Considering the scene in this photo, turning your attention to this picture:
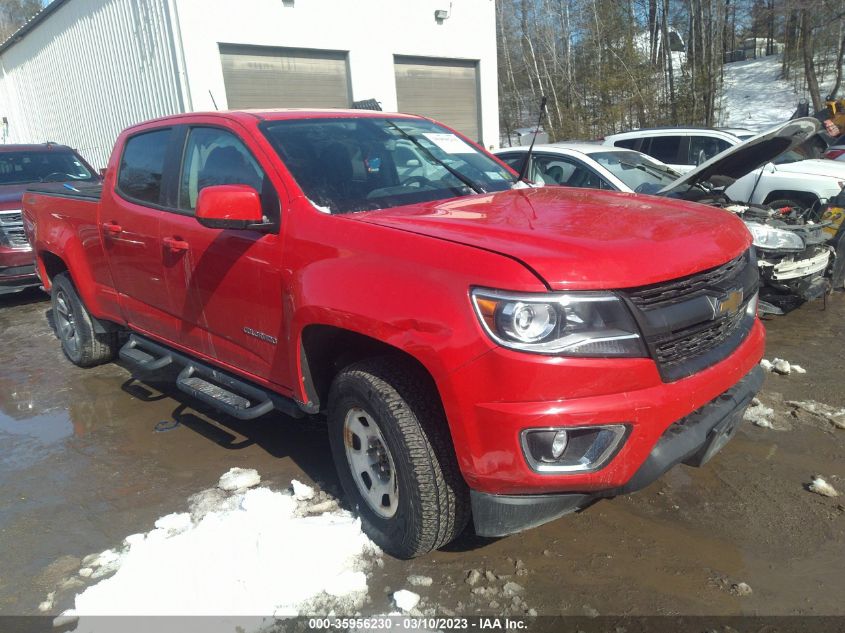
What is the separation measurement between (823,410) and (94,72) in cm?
1684

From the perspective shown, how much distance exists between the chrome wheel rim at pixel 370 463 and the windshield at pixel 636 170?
15.5 feet

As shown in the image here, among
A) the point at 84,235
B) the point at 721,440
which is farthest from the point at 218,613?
the point at 84,235

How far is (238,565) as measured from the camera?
293 centimetres

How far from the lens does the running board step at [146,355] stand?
168 inches

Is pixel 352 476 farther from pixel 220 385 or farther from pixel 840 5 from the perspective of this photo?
pixel 840 5

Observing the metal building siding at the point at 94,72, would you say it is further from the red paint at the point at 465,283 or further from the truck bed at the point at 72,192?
the red paint at the point at 465,283

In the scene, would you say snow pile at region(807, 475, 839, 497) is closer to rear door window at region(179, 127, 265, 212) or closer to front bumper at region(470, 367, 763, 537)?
front bumper at region(470, 367, 763, 537)

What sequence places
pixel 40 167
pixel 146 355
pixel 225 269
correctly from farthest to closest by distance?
pixel 40 167
pixel 146 355
pixel 225 269

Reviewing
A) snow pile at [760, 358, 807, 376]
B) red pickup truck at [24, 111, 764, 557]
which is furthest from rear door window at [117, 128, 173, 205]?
snow pile at [760, 358, 807, 376]

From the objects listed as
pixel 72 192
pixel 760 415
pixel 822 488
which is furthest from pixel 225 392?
pixel 760 415

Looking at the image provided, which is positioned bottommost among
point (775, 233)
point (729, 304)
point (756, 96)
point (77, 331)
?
point (77, 331)

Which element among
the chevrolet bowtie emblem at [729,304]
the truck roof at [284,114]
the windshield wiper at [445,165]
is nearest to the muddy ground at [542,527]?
the chevrolet bowtie emblem at [729,304]

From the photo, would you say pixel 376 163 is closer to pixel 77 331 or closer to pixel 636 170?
pixel 77 331

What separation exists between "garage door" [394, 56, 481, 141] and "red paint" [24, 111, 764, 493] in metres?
13.3
